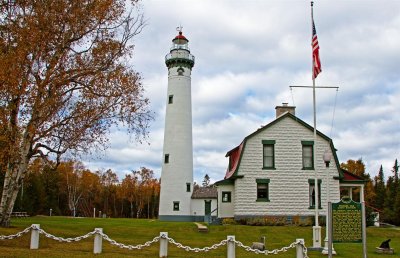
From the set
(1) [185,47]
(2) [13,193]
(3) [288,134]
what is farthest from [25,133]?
(1) [185,47]

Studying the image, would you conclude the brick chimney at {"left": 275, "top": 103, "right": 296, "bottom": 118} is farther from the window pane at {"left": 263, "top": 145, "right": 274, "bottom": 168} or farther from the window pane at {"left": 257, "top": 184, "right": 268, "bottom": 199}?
the window pane at {"left": 257, "top": 184, "right": 268, "bottom": 199}

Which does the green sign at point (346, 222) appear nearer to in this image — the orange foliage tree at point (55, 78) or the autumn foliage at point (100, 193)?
the orange foliage tree at point (55, 78)

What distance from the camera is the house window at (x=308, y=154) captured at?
30.7 metres

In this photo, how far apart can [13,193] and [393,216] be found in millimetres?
46103

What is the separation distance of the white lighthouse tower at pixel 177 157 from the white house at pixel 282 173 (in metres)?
11.1

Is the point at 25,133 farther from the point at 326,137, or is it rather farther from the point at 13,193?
the point at 326,137

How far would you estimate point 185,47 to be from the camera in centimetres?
4466

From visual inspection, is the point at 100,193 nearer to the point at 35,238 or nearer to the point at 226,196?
the point at 226,196

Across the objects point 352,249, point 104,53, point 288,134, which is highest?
point 104,53

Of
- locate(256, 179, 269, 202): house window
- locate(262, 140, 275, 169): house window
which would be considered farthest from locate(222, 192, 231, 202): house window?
locate(262, 140, 275, 169): house window

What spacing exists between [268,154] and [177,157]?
1261 centimetres

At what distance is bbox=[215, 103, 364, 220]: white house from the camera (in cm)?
3008

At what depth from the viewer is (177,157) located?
135 ft

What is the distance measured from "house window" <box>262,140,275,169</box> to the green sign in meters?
17.1
